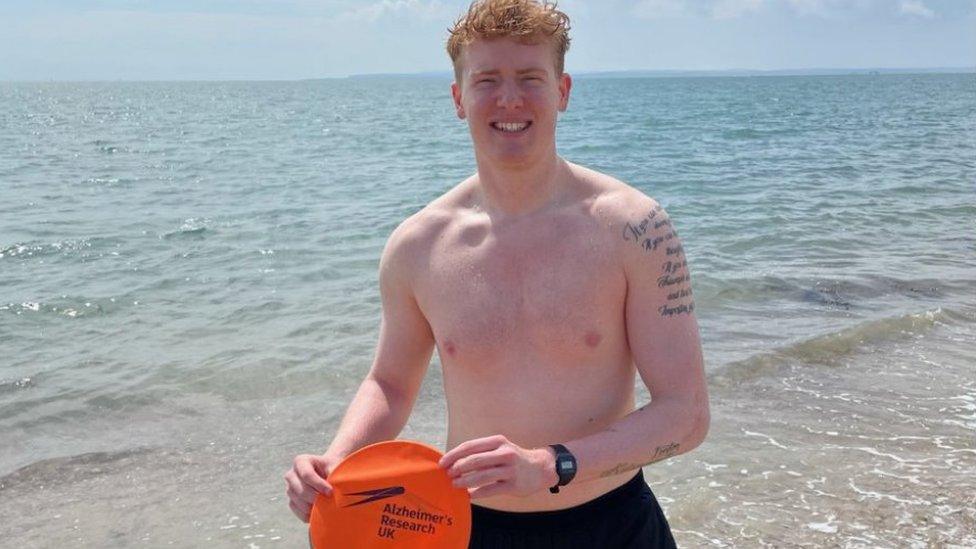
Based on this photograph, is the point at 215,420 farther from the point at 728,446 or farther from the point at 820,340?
the point at 820,340

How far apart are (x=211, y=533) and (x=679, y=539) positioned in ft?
7.60

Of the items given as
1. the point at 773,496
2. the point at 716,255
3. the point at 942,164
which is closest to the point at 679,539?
→ the point at 773,496

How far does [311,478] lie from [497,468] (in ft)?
1.50

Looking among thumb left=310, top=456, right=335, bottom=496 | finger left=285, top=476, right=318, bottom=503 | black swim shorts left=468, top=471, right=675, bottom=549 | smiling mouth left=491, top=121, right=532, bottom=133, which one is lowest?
black swim shorts left=468, top=471, right=675, bottom=549

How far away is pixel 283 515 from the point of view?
16.4ft

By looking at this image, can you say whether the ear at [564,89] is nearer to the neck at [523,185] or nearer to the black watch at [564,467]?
the neck at [523,185]

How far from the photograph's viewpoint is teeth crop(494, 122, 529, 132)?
2.20m

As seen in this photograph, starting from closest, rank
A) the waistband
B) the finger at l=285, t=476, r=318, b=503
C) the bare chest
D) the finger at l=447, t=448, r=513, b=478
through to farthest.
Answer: the finger at l=447, t=448, r=513, b=478 < the finger at l=285, t=476, r=318, b=503 < the bare chest < the waistband

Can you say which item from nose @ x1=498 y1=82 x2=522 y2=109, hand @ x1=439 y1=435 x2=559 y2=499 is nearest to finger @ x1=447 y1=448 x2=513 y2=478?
hand @ x1=439 y1=435 x2=559 y2=499

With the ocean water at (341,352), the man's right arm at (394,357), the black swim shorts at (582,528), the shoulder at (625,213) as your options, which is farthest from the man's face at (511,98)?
the ocean water at (341,352)

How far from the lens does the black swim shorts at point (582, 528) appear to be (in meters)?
2.33

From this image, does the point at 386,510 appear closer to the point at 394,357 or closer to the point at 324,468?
the point at 324,468

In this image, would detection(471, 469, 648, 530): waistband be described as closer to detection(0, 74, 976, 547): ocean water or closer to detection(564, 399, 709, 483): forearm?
detection(564, 399, 709, 483): forearm

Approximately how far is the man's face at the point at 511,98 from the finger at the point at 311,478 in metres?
0.83
